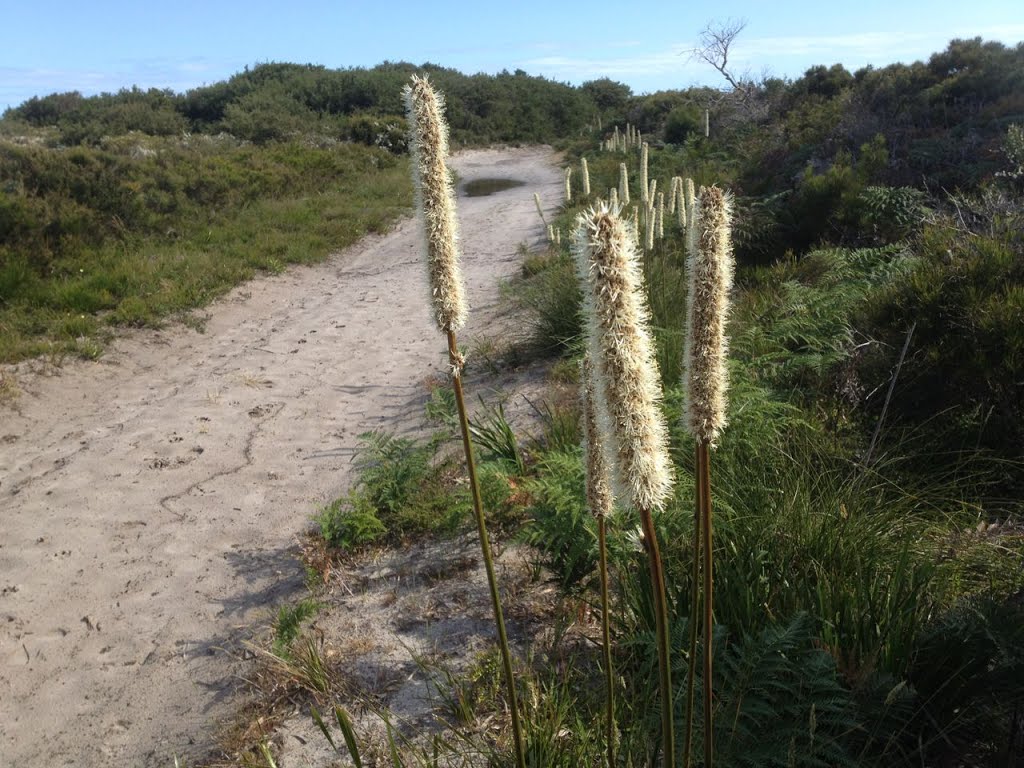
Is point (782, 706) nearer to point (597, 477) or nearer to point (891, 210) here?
point (597, 477)

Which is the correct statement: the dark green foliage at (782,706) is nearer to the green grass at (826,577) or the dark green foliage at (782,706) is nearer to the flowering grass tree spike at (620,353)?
the green grass at (826,577)

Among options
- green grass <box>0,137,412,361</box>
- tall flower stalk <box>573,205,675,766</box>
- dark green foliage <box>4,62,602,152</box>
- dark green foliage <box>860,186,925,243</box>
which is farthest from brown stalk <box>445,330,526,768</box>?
dark green foliage <box>4,62,602,152</box>

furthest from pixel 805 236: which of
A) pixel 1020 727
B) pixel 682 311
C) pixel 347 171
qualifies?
pixel 347 171

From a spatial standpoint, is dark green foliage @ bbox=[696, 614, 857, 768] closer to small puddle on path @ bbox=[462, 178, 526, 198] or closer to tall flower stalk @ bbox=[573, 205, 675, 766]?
tall flower stalk @ bbox=[573, 205, 675, 766]

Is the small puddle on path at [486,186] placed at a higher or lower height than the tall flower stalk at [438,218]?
higher

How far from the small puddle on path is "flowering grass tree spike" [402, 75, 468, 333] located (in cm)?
2305

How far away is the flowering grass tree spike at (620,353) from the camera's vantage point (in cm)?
150

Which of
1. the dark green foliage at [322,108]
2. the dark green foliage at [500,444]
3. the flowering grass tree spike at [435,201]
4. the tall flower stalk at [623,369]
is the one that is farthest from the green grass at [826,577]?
the dark green foliage at [322,108]

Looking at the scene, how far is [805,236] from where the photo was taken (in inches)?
403

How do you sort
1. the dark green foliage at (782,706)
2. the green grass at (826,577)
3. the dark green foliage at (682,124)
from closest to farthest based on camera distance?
the dark green foliage at (782,706)
the green grass at (826,577)
the dark green foliage at (682,124)

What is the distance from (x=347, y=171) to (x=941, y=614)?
79.6 feet

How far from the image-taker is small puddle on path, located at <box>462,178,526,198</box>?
83.1 ft

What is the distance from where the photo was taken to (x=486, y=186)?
27516mm

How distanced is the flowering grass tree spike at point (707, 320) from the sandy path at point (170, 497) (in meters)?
3.46
